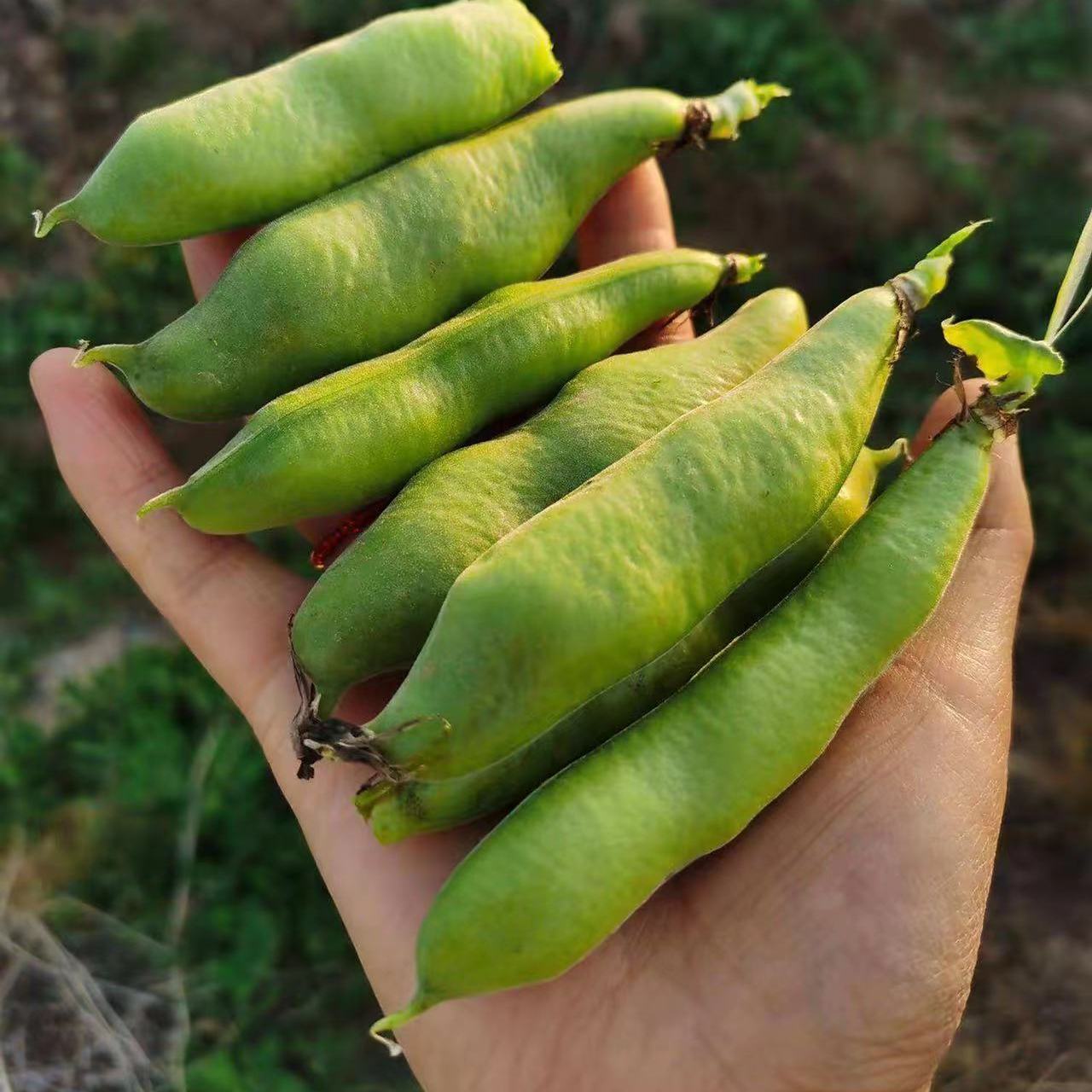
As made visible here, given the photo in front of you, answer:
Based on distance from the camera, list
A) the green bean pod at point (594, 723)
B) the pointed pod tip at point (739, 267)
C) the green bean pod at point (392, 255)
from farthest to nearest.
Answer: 1. the pointed pod tip at point (739, 267)
2. the green bean pod at point (392, 255)
3. the green bean pod at point (594, 723)

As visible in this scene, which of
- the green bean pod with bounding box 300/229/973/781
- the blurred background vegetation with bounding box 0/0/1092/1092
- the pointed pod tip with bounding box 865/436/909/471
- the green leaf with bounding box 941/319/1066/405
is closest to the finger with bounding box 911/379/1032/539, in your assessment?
the pointed pod tip with bounding box 865/436/909/471

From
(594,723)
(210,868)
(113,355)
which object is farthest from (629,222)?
(210,868)

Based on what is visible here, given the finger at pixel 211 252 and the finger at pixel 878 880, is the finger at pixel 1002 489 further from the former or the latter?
the finger at pixel 211 252

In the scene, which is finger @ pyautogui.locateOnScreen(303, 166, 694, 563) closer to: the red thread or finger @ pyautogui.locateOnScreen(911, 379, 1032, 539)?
finger @ pyautogui.locateOnScreen(911, 379, 1032, 539)

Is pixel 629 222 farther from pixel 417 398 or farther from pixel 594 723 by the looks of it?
pixel 594 723

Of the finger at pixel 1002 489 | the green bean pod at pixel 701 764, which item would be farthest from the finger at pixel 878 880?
the finger at pixel 1002 489
